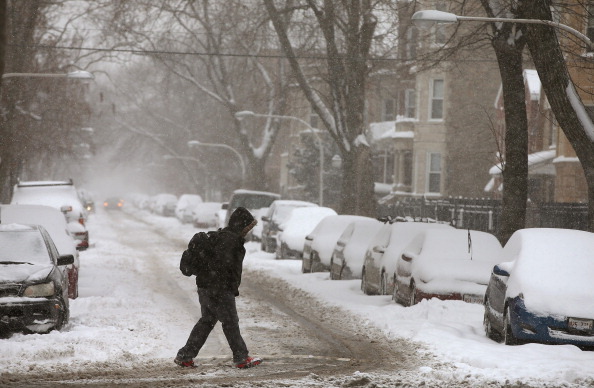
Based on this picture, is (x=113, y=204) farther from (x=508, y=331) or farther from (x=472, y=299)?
(x=508, y=331)

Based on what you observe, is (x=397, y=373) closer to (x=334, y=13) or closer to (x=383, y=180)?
(x=334, y=13)

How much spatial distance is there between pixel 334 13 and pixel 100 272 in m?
13.0

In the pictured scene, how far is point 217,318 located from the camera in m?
11.2

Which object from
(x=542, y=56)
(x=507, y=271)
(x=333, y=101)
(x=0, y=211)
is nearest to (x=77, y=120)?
(x=333, y=101)

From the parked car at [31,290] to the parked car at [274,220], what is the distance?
1948 cm

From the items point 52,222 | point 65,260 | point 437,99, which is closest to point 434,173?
point 437,99

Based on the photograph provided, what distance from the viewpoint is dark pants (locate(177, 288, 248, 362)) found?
11.0 m

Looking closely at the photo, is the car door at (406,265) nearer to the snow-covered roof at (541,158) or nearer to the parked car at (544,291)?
the parked car at (544,291)

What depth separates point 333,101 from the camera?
34.5m

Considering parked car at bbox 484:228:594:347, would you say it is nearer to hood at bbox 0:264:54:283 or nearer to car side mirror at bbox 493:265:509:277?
car side mirror at bbox 493:265:509:277

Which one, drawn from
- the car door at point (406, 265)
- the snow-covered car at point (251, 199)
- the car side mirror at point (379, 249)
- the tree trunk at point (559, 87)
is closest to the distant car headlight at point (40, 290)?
the car door at point (406, 265)

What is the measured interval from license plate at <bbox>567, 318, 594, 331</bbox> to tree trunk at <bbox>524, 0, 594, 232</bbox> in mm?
7166

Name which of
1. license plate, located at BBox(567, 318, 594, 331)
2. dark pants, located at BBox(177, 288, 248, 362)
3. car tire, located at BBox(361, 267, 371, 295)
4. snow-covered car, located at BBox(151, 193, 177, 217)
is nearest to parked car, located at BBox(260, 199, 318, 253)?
car tire, located at BBox(361, 267, 371, 295)

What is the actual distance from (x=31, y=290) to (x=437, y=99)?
41322mm
